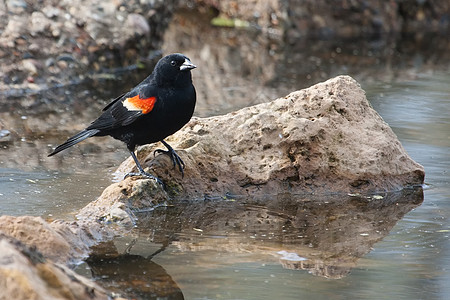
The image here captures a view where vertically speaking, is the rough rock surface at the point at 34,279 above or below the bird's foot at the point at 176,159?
above

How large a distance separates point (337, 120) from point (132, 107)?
5.10 feet

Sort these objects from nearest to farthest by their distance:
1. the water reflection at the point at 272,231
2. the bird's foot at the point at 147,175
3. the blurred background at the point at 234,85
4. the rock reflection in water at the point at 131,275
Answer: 1. the rock reflection in water at the point at 131,275
2. the blurred background at the point at 234,85
3. the water reflection at the point at 272,231
4. the bird's foot at the point at 147,175

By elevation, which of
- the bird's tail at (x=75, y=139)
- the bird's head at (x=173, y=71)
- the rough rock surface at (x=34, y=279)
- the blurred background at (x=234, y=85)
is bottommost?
the blurred background at (x=234, y=85)

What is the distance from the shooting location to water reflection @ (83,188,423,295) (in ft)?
14.2

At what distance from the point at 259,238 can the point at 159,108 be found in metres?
1.17

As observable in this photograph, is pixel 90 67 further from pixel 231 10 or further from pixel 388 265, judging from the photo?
pixel 388 265

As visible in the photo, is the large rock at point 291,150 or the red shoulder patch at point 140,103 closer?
the red shoulder patch at point 140,103

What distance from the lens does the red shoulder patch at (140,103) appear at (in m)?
5.23

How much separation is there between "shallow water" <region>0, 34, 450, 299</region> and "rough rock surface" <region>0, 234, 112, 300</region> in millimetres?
528

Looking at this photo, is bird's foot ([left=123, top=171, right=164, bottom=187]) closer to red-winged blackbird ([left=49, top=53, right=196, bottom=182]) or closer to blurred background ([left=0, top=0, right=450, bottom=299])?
red-winged blackbird ([left=49, top=53, right=196, bottom=182])

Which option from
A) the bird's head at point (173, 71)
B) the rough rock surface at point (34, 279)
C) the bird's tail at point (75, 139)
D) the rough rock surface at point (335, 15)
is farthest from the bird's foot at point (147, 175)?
the rough rock surface at point (335, 15)

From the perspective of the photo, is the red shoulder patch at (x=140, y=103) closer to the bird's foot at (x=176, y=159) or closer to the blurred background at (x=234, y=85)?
the bird's foot at (x=176, y=159)

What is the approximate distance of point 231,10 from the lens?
14492 mm

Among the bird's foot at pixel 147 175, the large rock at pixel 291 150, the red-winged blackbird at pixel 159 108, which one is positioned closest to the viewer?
the red-winged blackbird at pixel 159 108
